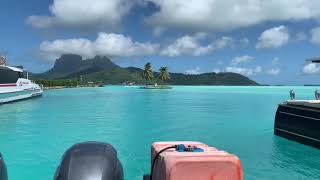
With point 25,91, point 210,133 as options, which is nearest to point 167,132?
point 210,133

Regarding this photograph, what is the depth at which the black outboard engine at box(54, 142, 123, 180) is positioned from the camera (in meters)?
6.80

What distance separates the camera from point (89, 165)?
22.7 ft

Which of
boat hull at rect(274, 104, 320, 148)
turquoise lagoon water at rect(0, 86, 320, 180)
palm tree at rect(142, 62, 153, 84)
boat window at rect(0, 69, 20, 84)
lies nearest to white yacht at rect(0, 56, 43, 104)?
boat window at rect(0, 69, 20, 84)

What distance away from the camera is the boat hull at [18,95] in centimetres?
7011

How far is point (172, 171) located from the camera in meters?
6.17

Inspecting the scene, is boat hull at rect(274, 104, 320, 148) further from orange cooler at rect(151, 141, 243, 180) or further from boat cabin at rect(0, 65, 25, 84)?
boat cabin at rect(0, 65, 25, 84)

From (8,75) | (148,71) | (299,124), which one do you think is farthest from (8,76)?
(148,71)

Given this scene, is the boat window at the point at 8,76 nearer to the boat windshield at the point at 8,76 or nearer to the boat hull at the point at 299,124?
the boat windshield at the point at 8,76

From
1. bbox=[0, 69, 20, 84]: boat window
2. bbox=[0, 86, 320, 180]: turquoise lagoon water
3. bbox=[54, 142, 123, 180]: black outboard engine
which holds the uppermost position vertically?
bbox=[0, 69, 20, 84]: boat window

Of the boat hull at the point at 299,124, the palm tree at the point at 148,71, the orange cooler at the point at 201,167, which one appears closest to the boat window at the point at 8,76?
the boat hull at the point at 299,124

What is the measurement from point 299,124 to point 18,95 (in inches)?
2696

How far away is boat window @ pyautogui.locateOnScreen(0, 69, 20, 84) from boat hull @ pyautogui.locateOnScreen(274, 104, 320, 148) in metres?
54.4

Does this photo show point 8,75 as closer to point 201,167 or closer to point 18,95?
point 18,95

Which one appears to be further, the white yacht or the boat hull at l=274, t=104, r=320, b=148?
the white yacht
